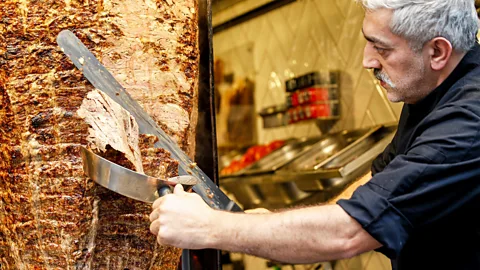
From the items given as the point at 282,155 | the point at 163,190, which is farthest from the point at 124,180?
the point at 282,155

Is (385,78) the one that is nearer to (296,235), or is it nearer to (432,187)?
(432,187)

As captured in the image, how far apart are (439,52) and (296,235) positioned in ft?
2.12

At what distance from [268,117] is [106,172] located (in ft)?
11.9

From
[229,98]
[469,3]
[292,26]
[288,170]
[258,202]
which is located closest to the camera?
[469,3]

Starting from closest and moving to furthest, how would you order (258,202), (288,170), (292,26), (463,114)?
(463,114) → (288,170) → (258,202) → (292,26)

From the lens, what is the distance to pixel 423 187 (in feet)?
4.51

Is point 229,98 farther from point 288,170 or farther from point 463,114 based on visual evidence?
point 463,114

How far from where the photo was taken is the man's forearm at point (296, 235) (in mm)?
1383

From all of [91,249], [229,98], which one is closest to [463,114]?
[91,249]

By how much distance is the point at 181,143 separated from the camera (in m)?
1.69

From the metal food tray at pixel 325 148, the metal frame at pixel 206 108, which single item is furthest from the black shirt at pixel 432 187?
the metal food tray at pixel 325 148

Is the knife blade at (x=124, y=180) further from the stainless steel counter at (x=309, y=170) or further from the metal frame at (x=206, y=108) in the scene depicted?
the stainless steel counter at (x=309, y=170)

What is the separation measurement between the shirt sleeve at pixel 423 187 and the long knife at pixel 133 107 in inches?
12.4

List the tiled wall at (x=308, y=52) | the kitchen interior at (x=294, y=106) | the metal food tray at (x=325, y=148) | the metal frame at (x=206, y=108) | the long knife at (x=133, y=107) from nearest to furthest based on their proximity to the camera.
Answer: the long knife at (x=133, y=107)
the metal frame at (x=206, y=108)
the kitchen interior at (x=294, y=106)
the metal food tray at (x=325, y=148)
the tiled wall at (x=308, y=52)
